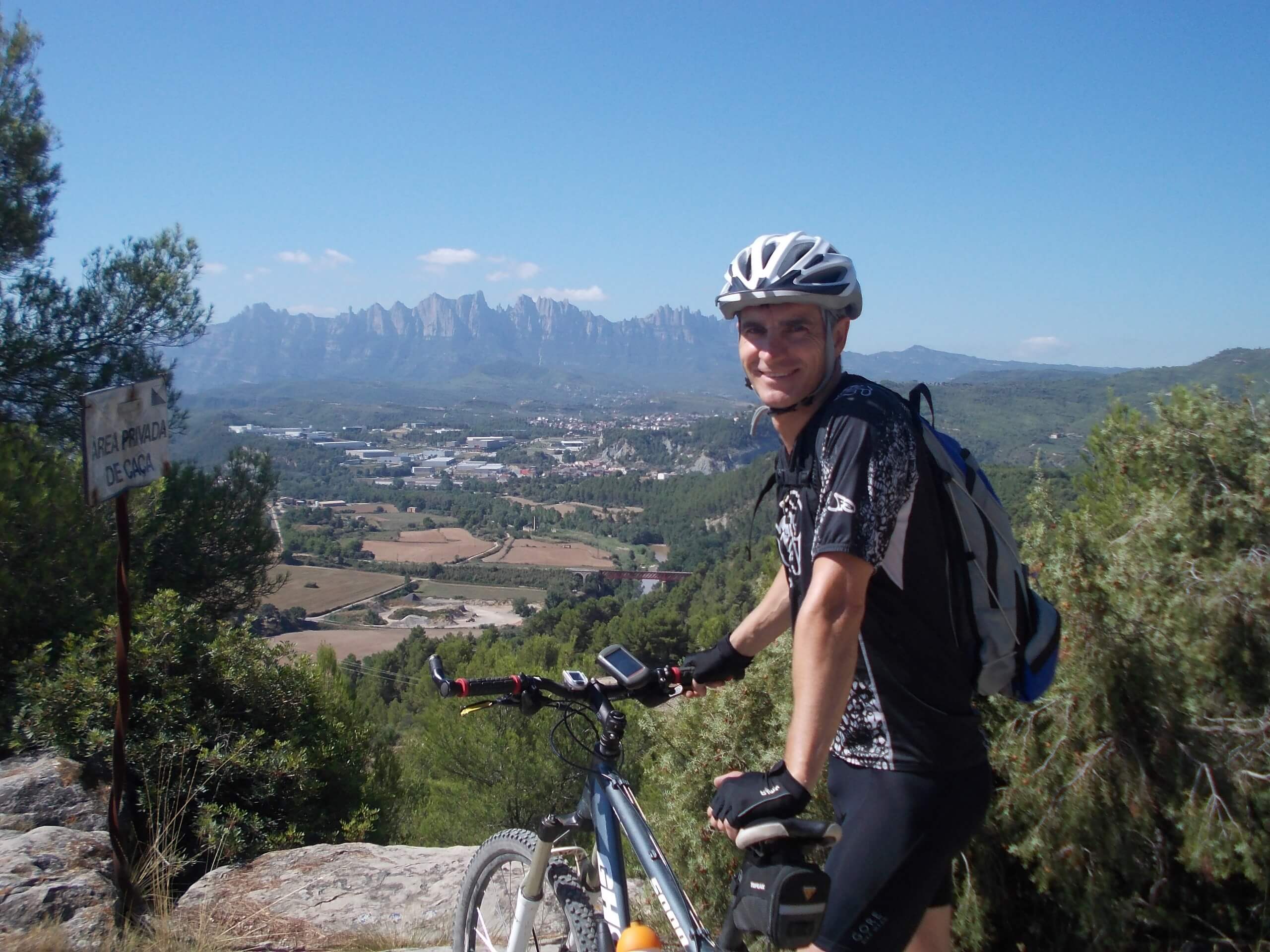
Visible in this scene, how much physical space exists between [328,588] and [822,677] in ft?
167

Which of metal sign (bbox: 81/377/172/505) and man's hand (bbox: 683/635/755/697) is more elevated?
metal sign (bbox: 81/377/172/505)

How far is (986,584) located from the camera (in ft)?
5.41

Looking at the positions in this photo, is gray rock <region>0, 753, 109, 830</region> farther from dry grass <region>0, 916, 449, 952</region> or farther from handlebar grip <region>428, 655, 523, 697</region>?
handlebar grip <region>428, 655, 523, 697</region>

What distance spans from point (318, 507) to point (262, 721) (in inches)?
2767

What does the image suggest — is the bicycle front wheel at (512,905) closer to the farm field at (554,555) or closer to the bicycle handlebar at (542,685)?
the bicycle handlebar at (542,685)

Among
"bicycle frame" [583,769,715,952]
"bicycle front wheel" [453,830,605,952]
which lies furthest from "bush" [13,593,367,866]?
"bicycle frame" [583,769,715,952]

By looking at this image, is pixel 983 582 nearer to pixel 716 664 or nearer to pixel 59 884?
pixel 716 664

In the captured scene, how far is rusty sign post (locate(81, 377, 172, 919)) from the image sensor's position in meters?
3.35

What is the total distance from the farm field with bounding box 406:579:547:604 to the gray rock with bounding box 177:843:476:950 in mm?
46143

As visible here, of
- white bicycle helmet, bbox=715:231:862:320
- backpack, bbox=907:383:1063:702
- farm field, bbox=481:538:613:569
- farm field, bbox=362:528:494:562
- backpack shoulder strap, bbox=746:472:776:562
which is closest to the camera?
backpack, bbox=907:383:1063:702

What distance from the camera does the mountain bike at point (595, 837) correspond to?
1949 millimetres

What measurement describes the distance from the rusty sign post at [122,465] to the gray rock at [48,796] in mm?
599

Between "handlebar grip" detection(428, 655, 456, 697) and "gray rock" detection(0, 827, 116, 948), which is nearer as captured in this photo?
"handlebar grip" detection(428, 655, 456, 697)

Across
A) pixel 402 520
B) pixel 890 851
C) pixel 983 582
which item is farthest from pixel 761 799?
pixel 402 520
